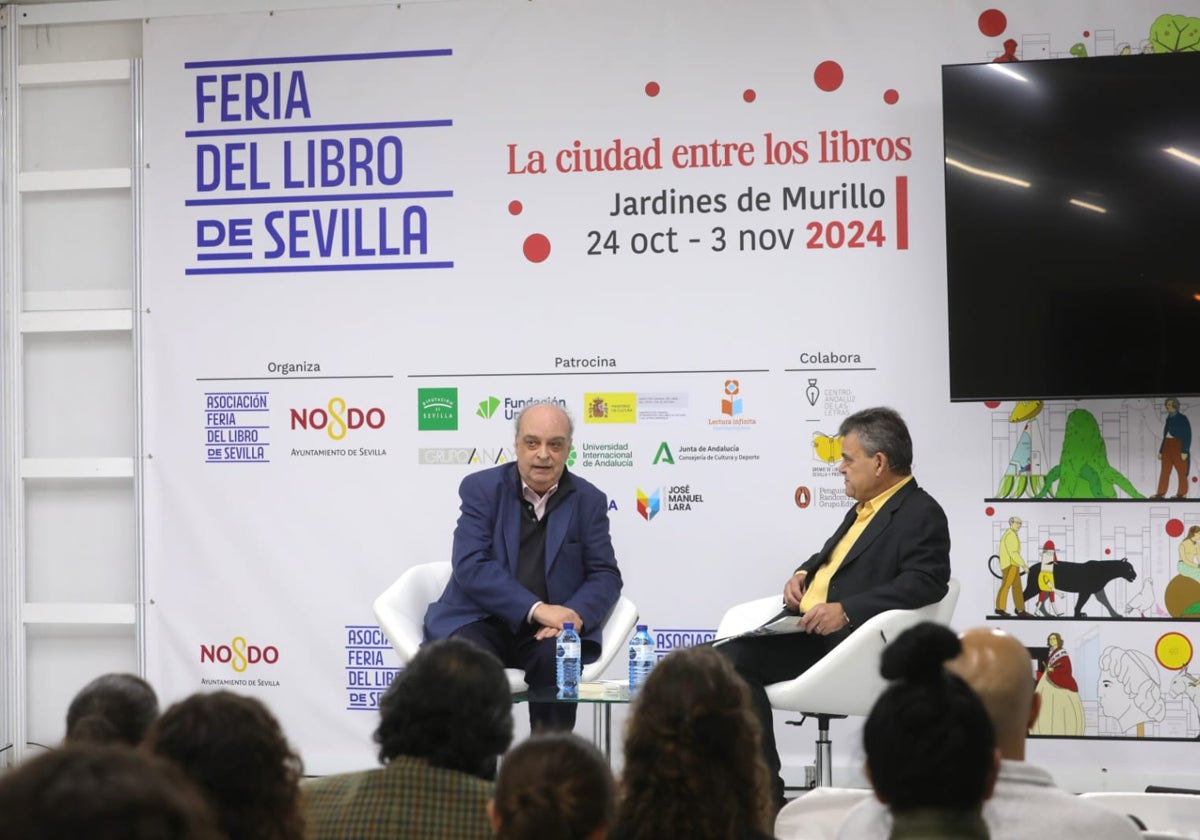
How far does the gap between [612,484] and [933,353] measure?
1.35 m

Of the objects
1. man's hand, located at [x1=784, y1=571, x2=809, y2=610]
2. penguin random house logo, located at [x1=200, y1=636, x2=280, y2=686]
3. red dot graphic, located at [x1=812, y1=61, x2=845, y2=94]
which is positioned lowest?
penguin random house logo, located at [x1=200, y1=636, x2=280, y2=686]

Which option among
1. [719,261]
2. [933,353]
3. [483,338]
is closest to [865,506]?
[933,353]

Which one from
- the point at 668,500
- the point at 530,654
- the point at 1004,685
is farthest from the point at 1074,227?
the point at 1004,685

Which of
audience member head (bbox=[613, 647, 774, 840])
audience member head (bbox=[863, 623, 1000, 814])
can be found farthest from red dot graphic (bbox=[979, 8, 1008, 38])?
audience member head (bbox=[863, 623, 1000, 814])

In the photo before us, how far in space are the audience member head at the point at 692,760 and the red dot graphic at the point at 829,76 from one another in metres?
3.56

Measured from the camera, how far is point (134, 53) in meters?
5.78

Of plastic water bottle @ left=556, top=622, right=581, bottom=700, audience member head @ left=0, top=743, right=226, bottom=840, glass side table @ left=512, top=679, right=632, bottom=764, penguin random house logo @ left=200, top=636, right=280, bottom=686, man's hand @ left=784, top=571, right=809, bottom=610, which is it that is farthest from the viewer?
penguin random house logo @ left=200, top=636, right=280, bottom=686

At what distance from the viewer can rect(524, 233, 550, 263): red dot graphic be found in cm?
541

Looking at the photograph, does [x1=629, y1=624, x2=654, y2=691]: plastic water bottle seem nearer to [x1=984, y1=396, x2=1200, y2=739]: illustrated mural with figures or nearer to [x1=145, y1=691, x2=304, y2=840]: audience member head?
[x1=984, y1=396, x2=1200, y2=739]: illustrated mural with figures

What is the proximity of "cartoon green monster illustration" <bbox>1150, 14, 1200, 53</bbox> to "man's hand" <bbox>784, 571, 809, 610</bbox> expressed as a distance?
2391mm

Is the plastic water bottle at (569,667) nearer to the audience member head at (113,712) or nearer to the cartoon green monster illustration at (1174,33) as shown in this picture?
the audience member head at (113,712)

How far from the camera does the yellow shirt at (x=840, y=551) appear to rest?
4.47 m

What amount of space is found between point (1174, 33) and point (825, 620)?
2610mm

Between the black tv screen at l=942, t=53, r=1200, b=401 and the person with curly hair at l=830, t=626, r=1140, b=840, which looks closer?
the person with curly hair at l=830, t=626, r=1140, b=840
